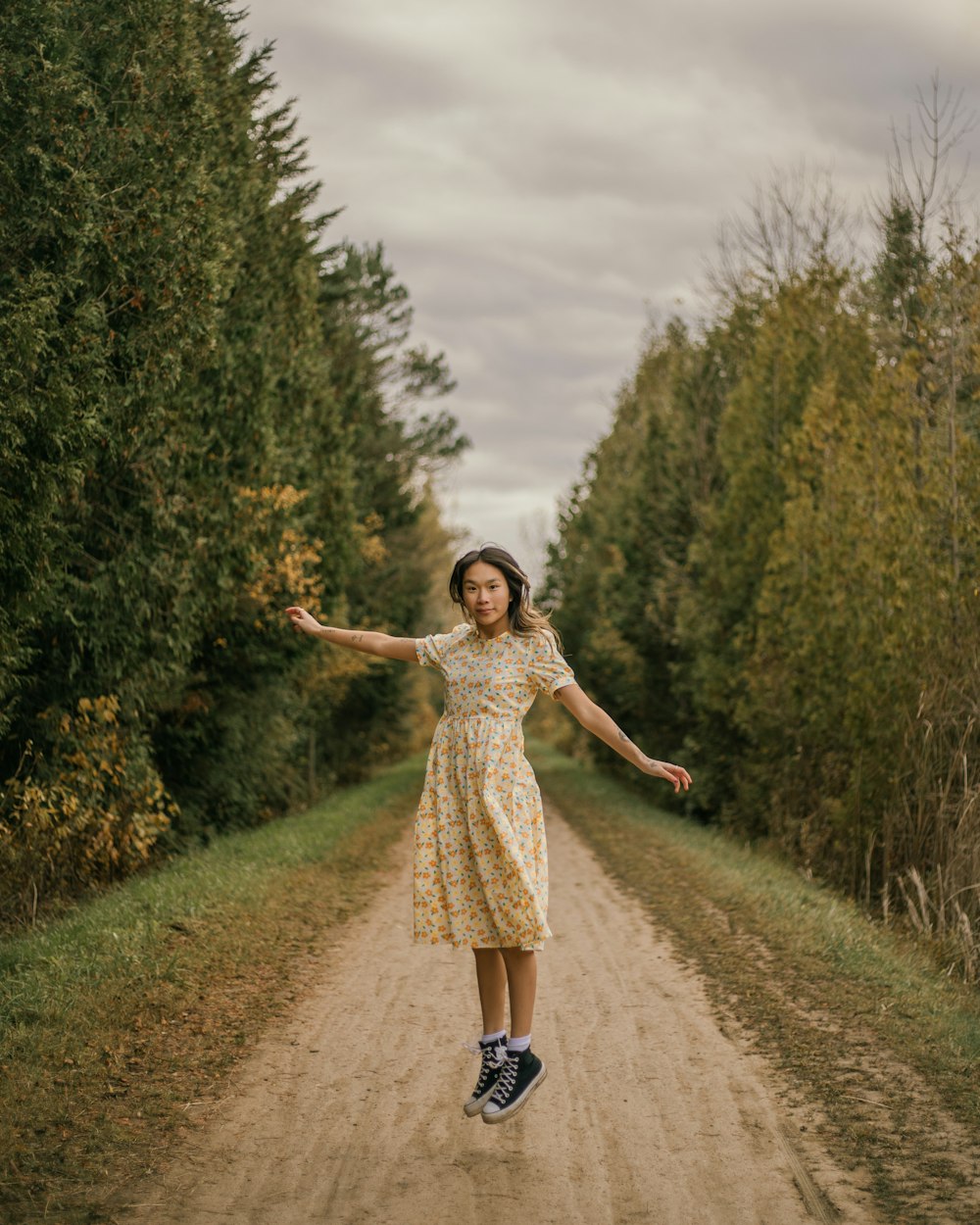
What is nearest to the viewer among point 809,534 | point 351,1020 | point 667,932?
point 351,1020

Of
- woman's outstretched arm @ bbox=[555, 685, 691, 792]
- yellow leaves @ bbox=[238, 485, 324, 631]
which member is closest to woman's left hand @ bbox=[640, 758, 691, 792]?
woman's outstretched arm @ bbox=[555, 685, 691, 792]

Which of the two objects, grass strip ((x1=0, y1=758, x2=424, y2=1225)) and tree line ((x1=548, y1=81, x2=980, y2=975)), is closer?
grass strip ((x1=0, y1=758, x2=424, y2=1225))

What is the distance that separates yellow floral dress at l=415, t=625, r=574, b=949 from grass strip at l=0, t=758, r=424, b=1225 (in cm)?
152

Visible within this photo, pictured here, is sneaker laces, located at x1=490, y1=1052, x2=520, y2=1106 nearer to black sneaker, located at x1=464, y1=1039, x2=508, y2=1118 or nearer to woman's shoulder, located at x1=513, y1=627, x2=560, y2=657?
black sneaker, located at x1=464, y1=1039, x2=508, y2=1118

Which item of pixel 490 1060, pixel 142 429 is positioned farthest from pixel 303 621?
pixel 142 429

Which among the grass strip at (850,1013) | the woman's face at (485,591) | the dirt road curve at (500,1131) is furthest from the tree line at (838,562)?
the woman's face at (485,591)

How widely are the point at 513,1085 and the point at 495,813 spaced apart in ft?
3.68

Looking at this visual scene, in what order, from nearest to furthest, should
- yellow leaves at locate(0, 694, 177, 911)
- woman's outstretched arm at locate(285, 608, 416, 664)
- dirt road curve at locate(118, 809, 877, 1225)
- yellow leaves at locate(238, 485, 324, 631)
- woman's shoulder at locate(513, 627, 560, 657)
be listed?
dirt road curve at locate(118, 809, 877, 1225), woman's shoulder at locate(513, 627, 560, 657), woman's outstretched arm at locate(285, 608, 416, 664), yellow leaves at locate(0, 694, 177, 911), yellow leaves at locate(238, 485, 324, 631)

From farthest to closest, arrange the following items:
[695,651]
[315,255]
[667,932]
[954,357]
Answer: [695,651] → [315,255] → [954,357] → [667,932]

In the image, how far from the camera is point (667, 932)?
401 inches

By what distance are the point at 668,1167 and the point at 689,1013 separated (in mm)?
2590

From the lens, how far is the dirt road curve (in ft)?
14.7

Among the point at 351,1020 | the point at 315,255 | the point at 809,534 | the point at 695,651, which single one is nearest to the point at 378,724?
the point at 695,651

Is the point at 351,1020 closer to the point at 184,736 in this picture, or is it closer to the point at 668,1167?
the point at 668,1167
